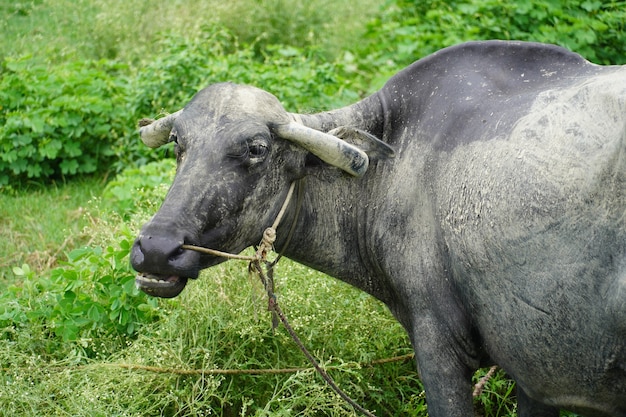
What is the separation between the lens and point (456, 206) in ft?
12.0

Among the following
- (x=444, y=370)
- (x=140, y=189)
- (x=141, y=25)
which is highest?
(x=444, y=370)

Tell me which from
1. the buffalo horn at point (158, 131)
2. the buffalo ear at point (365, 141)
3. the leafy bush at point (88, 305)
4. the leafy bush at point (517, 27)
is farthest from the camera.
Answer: the leafy bush at point (517, 27)

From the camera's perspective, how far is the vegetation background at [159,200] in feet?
16.0

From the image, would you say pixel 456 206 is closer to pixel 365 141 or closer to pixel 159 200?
pixel 365 141

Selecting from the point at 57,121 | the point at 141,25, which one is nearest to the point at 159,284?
the point at 57,121

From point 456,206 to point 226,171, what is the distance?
1014mm

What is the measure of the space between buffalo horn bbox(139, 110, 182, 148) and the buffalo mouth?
0.86 meters

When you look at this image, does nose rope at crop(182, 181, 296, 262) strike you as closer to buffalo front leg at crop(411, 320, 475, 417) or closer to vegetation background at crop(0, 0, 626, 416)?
vegetation background at crop(0, 0, 626, 416)

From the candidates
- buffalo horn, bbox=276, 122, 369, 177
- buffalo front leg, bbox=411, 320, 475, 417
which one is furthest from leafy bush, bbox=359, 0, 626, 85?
buffalo front leg, bbox=411, 320, 475, 417

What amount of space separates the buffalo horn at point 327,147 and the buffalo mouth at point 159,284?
84 cm

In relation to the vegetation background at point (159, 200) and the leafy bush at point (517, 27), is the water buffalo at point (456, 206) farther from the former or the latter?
the leafy bush at point (517, 27)

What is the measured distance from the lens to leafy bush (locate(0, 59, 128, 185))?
808 cm

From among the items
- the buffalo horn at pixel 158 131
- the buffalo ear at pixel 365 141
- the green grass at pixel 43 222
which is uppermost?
the buffalo ear at pixel 365 141

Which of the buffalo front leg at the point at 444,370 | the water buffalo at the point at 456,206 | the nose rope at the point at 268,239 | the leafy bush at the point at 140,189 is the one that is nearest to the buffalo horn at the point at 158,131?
the water buffalo at the point at 456,206
